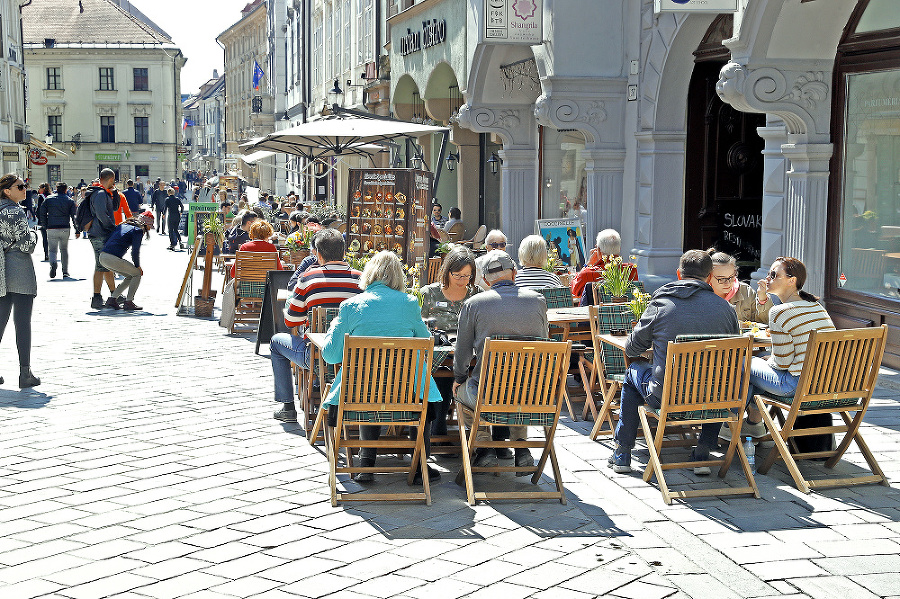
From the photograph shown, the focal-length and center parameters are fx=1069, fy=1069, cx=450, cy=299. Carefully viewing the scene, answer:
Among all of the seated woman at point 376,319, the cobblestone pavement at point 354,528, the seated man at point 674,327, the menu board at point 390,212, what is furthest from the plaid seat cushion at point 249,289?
the seated man at point 674,327

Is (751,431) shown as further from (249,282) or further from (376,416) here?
(249,282)

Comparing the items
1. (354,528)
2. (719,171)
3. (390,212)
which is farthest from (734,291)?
(719,171)

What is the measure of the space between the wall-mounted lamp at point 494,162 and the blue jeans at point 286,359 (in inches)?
513

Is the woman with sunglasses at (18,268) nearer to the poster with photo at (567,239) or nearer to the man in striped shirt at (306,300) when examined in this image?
the man in striped shirt at (306,300)

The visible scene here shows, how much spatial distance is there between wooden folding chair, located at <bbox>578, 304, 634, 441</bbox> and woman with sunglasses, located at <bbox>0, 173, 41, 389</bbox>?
15.8 feet

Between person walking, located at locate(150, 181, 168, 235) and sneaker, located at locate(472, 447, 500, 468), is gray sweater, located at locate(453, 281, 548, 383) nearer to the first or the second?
sneaker, located at locate(472, 447, 500, 468)

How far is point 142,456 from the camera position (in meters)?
6.79

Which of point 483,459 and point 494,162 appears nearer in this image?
point 483,459

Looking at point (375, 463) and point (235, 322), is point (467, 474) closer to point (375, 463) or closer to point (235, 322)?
point (375, 463)

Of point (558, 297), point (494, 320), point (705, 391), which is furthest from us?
point (558, 297)

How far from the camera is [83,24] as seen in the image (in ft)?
235

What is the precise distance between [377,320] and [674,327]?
1.72 metres

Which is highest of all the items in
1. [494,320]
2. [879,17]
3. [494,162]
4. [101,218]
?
[879,17]

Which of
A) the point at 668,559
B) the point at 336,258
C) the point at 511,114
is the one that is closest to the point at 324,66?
the point at 511,114
